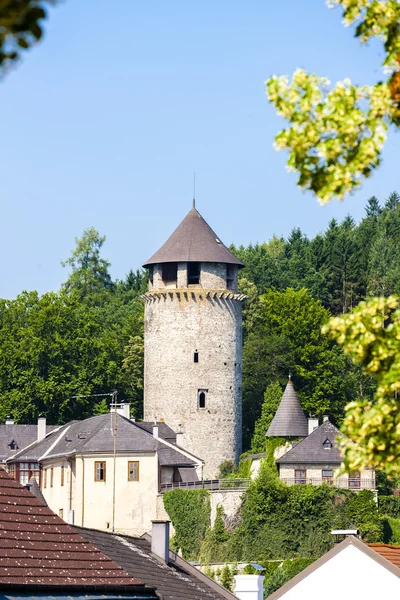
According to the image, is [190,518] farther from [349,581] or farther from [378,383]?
[378,383]

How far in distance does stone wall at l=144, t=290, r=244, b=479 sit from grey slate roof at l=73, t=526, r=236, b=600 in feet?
146

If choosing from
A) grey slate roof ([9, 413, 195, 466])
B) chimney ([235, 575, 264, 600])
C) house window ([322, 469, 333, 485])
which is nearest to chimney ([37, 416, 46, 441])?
grey slate roof ([9, 413, 195, 466])

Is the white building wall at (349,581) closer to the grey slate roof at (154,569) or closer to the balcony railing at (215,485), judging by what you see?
the grey slate roof at (154,569)

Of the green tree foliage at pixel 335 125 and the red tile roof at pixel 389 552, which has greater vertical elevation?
the green tree foliage at pixel 335 125

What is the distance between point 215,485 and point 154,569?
3883 cm

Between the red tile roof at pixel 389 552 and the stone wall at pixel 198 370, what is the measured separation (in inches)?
1665

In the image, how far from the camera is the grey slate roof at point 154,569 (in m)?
22.2

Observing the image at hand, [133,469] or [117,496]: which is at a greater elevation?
[133,469]

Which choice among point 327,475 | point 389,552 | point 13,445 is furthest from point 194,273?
point 389,552

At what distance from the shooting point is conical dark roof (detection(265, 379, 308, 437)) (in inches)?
2584

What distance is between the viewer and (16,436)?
243ft

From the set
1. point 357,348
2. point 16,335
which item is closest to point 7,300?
point 16,335

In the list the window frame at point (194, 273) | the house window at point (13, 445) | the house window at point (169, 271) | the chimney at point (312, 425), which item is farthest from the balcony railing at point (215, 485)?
the house window at point (169, 271)

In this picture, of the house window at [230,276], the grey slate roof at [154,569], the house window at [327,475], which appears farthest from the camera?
the house window at [230,276]
